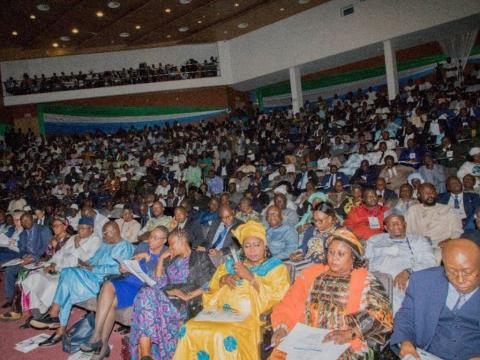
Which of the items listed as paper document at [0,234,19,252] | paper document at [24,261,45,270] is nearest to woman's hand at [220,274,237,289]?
paper document at [24,261,45,270]

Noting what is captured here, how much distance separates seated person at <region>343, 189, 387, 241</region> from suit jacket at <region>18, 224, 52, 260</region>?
4.21 metres

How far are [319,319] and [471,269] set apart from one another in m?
0.90

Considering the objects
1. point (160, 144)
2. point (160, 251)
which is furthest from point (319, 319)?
point (160, 144)

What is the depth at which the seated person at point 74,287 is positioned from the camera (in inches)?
146

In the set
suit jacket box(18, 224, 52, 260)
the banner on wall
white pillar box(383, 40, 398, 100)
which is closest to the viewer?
suit jacket box(18, 224, 52, 260)

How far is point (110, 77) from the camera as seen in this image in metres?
16.9

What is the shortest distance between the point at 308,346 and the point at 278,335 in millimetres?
282

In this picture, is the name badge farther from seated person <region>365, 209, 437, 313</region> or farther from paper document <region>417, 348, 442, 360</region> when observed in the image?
paper document <region>417, 348, 442, 360</region>

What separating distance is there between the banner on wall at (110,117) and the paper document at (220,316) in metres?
15.8

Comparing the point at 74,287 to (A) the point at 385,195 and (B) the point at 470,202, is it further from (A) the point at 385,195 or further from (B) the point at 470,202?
(B) the point at 470,202

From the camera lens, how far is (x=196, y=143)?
Answer: 13.9m

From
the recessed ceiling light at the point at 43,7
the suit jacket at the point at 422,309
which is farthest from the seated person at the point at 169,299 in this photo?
the recessed ceiling light at the point at 43,7

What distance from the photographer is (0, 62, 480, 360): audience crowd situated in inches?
83.4

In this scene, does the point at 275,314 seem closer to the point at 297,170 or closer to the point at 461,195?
the point at 461,195
